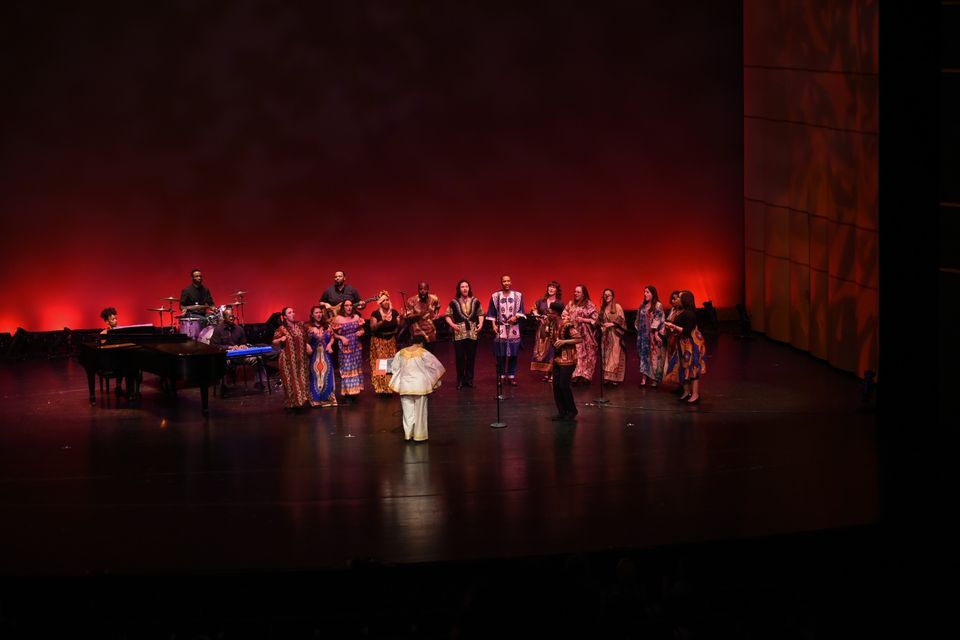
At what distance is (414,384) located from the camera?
10.1 meters

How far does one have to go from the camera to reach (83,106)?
16172mm

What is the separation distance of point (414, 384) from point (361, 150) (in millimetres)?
7838

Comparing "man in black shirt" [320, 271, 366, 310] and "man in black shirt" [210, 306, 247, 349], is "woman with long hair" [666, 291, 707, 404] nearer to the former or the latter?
"man in black shirt" [320, 271, 366, 310]

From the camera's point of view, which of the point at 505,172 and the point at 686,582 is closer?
the point at 686,582

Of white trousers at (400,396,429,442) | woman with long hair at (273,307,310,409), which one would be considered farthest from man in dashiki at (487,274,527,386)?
white trousers at (400,396,429,442)

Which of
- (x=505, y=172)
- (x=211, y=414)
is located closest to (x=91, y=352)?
(x=211, y=414)

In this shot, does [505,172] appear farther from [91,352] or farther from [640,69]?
[91,352]

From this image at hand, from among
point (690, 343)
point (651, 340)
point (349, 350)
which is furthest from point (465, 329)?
point (690, 343)

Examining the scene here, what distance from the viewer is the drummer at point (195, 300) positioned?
13.8m

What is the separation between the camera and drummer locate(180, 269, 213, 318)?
13.8 m

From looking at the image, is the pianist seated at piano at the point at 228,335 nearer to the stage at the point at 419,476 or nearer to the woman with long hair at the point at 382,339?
the stage at the point at 419,476

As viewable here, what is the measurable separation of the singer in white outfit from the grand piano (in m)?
2.39

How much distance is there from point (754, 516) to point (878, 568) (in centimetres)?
263

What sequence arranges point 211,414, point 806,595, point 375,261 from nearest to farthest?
1. point 806,595
2. point 211,414
3. point 375,261
